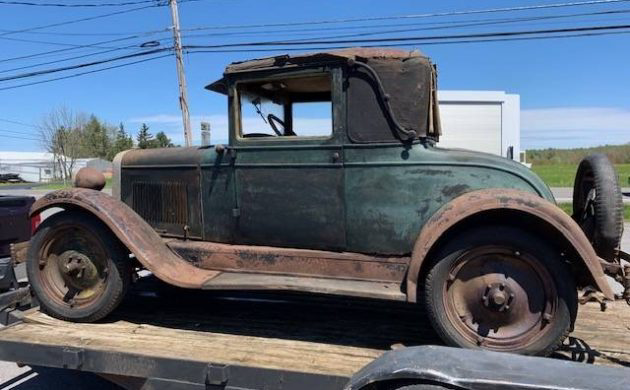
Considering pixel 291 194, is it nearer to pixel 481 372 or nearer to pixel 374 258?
pixel 374 258

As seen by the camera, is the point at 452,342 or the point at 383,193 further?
the point at 383,193

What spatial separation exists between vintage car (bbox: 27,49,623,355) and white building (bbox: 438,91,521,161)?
2299 centimetres

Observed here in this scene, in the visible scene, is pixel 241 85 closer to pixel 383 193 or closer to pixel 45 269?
pixel 383 193

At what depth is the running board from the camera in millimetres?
3223

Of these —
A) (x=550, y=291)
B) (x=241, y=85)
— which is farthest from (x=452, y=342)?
(x=241, y=85)

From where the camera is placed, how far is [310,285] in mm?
3352

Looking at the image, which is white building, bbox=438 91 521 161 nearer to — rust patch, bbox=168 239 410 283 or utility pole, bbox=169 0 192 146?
utility pole, bbox=169 0 192 146

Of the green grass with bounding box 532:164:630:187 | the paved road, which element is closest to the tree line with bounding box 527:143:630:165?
the green grass with bounding box 532:164:630:187

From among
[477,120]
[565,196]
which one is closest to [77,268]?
[565,196]

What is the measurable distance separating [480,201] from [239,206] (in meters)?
1.61

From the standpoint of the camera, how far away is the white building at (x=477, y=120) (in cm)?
2616

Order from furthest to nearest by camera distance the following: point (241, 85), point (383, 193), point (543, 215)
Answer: point (241, 85) → point (383, 193) → point (543, 215)

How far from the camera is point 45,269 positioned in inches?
154

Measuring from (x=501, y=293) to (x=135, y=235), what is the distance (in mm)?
2290
